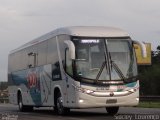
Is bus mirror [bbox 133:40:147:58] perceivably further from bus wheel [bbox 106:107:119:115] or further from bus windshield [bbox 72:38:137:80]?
bus wheel [bbox 106:107:119:115]

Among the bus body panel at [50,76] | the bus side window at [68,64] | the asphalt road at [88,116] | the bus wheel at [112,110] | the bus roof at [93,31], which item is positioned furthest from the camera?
the bus wheel at [112,110]

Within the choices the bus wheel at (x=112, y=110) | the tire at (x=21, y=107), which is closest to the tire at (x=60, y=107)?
the bus wheel at (x=112, y=110)

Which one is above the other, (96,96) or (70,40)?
(70,40)

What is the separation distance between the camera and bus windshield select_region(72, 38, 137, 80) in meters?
18.6

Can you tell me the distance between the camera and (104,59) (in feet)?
61.9

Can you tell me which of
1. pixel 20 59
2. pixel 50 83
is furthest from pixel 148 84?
pixel 50 83

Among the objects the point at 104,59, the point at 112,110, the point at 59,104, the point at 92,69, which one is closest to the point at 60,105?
the point at 59,104

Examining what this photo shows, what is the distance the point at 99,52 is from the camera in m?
19.0

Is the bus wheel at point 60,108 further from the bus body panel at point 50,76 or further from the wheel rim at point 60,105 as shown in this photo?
the bus body panel at point 50,76

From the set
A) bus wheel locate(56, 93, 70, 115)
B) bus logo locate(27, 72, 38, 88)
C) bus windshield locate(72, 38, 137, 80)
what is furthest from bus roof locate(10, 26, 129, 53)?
bus logo locate(27, 72, 38, 88)

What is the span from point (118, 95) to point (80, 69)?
164 cm

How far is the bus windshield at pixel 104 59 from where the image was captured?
18.6m

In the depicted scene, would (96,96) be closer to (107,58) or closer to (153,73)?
(107,58)

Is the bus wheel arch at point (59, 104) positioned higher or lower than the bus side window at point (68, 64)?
lower
